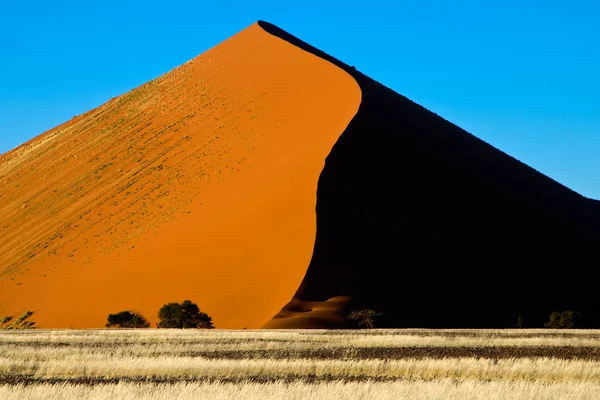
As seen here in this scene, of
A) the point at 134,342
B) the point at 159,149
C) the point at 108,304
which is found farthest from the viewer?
the point at 159,149

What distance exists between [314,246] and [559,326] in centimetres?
919

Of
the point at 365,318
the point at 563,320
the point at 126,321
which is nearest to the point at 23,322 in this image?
the point at 126,321

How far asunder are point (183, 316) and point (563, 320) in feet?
44.3

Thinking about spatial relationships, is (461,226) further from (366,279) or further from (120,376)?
(120,376)

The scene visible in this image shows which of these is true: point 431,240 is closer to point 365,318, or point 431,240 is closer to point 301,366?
point 365,318

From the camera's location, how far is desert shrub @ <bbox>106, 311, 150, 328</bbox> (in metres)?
32.0

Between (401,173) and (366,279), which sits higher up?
(401,173)

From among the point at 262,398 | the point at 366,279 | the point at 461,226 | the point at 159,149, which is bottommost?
the point at 262,398

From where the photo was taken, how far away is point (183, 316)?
1192 inches

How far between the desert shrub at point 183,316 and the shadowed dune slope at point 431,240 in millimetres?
2708

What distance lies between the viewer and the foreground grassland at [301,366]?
38.8 ft

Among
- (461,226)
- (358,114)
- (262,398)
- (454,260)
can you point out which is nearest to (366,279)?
(454,260)

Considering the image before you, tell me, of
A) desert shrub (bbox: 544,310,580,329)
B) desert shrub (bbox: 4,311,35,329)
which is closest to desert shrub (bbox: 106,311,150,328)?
desert shrub (bbox: 4,311,35,329)

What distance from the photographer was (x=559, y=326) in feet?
109
